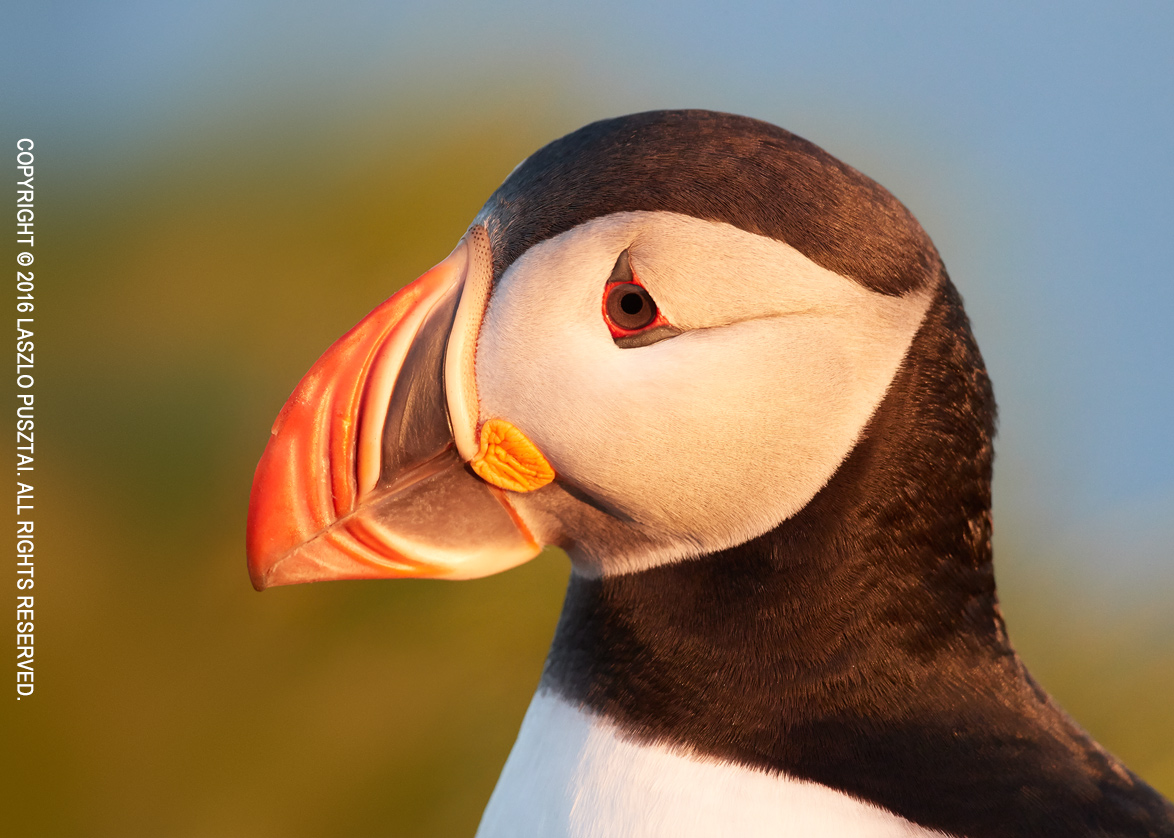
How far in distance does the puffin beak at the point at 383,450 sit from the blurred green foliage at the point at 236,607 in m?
3.60

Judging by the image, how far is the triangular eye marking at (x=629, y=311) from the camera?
1504 millimetres

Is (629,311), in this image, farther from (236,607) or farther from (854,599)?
(236,607)


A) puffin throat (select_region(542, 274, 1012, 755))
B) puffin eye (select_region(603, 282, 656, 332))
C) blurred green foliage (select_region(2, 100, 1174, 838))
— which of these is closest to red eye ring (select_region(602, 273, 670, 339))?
puffin eye (select_region(603, 282, 656, 332))

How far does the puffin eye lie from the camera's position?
1.51m

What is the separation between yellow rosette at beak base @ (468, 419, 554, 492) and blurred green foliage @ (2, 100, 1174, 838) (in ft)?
12.2

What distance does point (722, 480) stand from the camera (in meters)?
1.53

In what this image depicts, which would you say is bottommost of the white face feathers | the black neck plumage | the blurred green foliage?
the blurred green foliage

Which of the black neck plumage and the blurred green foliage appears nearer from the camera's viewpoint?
the black neck plumage

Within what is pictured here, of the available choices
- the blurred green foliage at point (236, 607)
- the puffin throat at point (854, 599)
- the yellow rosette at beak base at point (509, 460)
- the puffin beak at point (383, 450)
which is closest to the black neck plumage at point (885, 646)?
the puffin throat at point (854, 599)

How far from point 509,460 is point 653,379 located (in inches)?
11.2

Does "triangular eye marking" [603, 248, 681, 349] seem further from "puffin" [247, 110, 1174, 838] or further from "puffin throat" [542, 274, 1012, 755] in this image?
"puffin throat" [542, 274, 1012, 755]

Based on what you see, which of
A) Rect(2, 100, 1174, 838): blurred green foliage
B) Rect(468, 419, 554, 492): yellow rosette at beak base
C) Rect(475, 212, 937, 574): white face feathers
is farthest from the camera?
Rect(2, 100, 1174, 838): blurred green foliage

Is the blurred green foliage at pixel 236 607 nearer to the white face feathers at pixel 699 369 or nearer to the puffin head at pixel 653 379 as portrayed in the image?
the puffin head at pixel 653 379

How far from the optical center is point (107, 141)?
6891 millimetres
